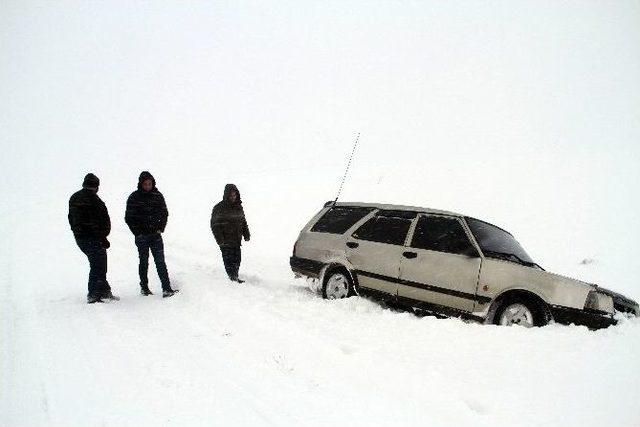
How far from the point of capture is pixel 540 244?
11844 mm

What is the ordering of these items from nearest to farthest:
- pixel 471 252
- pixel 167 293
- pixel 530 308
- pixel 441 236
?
pixel 530 308 → pixel 471 252 → pixel 441 236 → pixel 167 293

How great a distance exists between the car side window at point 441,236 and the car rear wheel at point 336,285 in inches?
50.5

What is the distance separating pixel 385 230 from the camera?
6.38 m

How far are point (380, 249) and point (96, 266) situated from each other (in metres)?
4.31

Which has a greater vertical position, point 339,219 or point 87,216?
point 339,219

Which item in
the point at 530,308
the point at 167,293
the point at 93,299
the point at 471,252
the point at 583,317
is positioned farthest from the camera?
the point at 167,293

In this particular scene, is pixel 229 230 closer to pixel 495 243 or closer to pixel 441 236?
pixel 441 236

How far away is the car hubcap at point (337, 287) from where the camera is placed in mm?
6578

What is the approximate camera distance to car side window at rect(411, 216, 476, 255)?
5.54 meters

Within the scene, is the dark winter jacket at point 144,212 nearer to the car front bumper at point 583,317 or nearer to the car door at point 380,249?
the car door at point 380,249

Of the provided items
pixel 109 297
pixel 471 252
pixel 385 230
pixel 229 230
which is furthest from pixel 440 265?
pixel 109 297

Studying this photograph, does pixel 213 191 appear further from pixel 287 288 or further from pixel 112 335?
pixel 112 335

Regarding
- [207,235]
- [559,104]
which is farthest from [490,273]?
[559,104]

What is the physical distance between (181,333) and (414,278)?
10.1 ft
